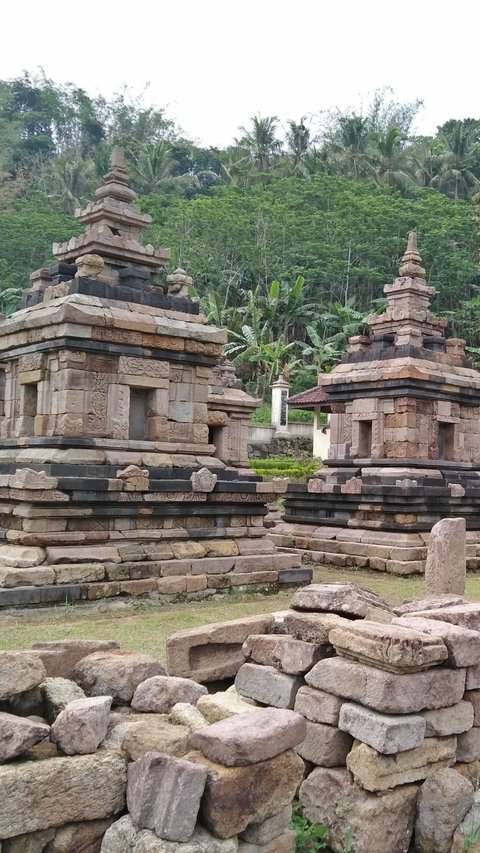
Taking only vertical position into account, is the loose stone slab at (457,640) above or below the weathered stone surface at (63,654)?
above

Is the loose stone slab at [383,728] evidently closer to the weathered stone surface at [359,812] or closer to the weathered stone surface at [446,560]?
the weathered stone surface at [359,812]

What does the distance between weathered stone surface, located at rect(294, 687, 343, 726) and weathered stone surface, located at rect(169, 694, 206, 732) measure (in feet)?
1.86

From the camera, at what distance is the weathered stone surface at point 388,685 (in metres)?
3.85

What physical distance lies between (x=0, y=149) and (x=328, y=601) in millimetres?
66875

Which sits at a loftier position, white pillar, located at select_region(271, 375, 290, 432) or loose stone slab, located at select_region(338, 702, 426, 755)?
white pillar, located at select_region(271, 375, 290, 432)

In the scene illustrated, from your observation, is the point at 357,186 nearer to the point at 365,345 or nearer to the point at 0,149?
the point at 365,345

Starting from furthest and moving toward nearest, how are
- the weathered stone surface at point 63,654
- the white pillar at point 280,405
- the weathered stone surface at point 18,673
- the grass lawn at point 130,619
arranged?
the white pillar at point 280,405 < the grass lawn at point 130,619 < the weathered stone surface at point 63,654 < the weathered stone surface at point 18,673

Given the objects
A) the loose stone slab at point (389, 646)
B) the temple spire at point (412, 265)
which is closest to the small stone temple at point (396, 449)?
the temple spire at point (412, 265)

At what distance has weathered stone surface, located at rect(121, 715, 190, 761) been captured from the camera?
3.52 m

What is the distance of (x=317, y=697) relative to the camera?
166 inches

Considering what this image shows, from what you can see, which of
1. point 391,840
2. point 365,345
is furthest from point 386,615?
point 365,345

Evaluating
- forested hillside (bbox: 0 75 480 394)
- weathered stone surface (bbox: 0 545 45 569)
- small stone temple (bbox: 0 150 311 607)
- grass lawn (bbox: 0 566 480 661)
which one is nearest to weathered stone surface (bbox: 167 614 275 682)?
grass lawn (bbox: 0 566 480 661)

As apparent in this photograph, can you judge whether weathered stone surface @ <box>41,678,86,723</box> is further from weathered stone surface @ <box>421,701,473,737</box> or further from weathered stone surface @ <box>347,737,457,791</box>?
weathered stone surface @ <box>421,701,473,737</box>

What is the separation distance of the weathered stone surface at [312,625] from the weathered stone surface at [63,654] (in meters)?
1.23
